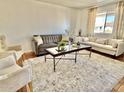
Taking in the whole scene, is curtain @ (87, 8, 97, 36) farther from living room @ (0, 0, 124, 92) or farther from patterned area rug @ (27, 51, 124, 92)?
patterned area rug @ (27, 51, 124, 92)

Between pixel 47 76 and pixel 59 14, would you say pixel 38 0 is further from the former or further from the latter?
pixel 47 76

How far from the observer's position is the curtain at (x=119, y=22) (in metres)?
3.90

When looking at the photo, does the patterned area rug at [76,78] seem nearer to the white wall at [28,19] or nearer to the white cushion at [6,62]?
the white cushion at [6,62]

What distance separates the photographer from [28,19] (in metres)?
3.94

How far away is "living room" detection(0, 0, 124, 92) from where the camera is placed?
184 cm

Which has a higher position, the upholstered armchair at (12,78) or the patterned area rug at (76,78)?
the upholstered armchair at (12,78)

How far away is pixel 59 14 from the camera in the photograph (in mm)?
4898

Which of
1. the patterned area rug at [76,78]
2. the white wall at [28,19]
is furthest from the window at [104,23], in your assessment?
the patterned area rug at [76,78]

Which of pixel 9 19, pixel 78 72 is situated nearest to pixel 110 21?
pixel 78 72

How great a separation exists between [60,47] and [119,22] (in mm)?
3045

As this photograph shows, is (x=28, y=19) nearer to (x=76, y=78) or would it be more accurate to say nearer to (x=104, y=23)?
(x=76, y=78)

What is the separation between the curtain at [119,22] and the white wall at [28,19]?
2.57m

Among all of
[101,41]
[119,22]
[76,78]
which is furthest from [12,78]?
[119,22]

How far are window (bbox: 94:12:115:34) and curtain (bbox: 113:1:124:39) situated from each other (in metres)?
0.33
